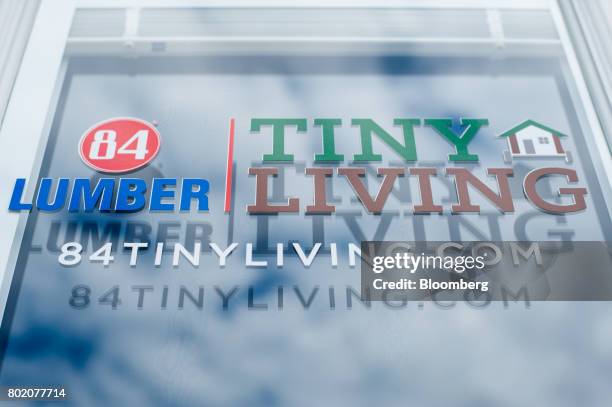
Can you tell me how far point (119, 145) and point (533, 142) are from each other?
2564mm

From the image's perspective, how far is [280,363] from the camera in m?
3.49

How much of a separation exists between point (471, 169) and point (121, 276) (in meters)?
2.15

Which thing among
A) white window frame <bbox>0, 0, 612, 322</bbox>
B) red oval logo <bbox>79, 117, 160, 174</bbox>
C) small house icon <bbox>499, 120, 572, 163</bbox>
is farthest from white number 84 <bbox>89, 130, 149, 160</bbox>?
small house icon <bbox>499, 120, 572, 163</bbox>

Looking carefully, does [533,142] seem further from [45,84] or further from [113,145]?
[45,84]

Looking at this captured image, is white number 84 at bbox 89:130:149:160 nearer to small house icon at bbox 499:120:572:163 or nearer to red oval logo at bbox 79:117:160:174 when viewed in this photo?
red oval logo at bbox 79:117:160:174

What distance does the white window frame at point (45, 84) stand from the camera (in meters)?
3.92

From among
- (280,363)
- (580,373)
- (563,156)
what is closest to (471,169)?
(563,156)

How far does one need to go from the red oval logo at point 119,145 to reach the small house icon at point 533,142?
2187mm

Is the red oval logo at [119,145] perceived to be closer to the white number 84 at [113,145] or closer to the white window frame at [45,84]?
the white number 84 at [113,145]

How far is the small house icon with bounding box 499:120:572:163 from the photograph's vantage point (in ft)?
14.0

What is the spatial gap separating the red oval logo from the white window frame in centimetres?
29

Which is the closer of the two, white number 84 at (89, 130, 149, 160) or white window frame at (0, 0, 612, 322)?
white window frame at (0, 0, 612, 322)

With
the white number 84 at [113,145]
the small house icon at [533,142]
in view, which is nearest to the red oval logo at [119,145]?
the white number 84 at [113,145]

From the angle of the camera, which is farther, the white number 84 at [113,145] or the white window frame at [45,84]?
the white number 84 at [113,145]
